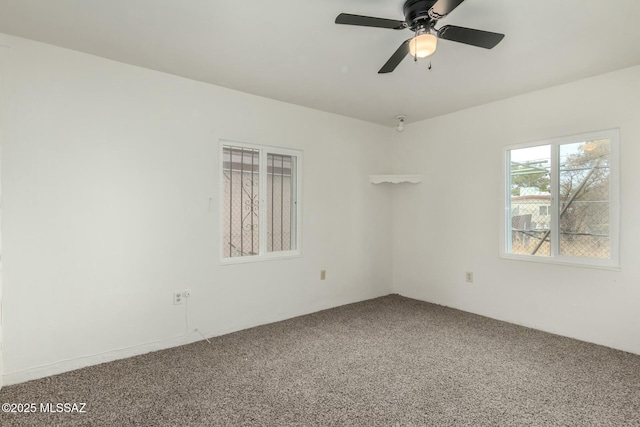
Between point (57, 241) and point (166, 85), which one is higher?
point (166, 85)

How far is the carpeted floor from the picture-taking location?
1947 millimetres

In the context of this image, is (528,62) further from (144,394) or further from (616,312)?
(144,394)

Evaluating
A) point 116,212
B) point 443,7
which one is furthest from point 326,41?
point 116,212

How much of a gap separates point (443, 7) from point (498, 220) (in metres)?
2.66

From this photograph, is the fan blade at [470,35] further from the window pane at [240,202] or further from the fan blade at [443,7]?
the window pane at [240,202]

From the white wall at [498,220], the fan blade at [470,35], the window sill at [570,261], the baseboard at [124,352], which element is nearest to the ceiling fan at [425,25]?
the fan blade at [470,35]

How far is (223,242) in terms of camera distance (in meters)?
3.32

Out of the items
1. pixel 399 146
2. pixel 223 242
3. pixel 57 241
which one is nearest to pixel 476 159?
pixel 399 146

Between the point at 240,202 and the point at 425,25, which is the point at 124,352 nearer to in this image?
the point at 240,202

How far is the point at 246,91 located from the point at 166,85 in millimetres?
767

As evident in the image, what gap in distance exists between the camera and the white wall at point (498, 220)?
9.25 feet

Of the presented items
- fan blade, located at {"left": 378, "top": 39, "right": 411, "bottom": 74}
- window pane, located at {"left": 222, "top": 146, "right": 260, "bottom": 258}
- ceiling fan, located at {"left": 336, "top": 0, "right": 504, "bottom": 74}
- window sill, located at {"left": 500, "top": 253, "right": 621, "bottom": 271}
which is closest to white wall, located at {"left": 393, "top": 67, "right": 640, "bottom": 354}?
window sill, located at {"left": 500, "top": 253, "right": 621, "bottom": 271}

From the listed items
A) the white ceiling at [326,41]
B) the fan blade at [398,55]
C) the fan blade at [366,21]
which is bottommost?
the fan blade at [398,55]

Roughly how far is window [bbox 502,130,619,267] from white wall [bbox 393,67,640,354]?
0.27ft
